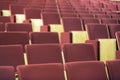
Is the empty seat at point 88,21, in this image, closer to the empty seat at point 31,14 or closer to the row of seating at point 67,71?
the empty seat at point 31,14

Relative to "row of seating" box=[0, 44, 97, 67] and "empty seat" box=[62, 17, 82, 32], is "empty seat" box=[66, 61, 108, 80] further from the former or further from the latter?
"empty seat" box=[62, 17, 82, 32]

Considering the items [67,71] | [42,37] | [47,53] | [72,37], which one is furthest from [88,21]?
[67,71]

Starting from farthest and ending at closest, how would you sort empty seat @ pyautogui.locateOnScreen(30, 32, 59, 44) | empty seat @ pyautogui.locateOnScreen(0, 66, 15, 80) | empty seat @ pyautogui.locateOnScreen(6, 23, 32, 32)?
empty seat @ pyautogui.locateOnScreen(6, 23, 32, 32) → empty seat @ pyautogui.locateOnScreen(30, 32, 59, 44) → empty seat @ pyautogui.locateOnScreen(0, 66, 15, 80)

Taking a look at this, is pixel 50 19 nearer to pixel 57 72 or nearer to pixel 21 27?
pixel 21 27

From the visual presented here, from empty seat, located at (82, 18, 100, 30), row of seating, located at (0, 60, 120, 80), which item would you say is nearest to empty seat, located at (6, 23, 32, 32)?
empty seat, located at (82, 18, 100, 30)

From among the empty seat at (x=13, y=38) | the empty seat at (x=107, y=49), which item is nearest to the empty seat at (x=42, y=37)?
the empty seat at (x=13, y=38)

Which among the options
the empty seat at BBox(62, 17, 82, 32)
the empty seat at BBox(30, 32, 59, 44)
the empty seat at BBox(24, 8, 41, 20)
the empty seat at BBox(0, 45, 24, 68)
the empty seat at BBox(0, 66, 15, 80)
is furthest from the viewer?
the empty seat at BBox(24, 8, 41, 20)

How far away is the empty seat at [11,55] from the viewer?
510 mm

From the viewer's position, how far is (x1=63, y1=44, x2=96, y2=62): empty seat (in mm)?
542

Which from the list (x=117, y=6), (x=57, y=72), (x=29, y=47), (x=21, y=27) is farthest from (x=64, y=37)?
(x=117, y=6)

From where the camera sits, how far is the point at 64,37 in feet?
2.48

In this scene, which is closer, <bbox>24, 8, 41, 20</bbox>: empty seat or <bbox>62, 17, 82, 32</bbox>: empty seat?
<bbox>62, 17, 82, 32</bbox>: empty seat

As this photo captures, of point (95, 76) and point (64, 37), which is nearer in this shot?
point (95, 76)

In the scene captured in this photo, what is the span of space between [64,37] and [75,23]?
0.49 ft
